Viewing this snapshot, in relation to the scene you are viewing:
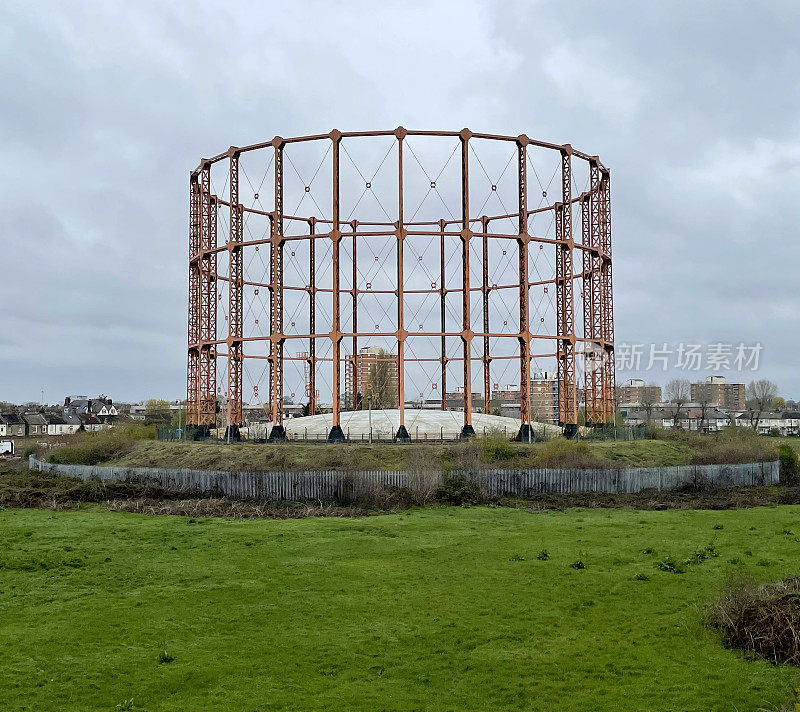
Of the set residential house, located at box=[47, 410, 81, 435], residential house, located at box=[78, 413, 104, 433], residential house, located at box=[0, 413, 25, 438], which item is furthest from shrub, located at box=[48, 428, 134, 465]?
residential house, located at box=[0, 413, 25, 438]

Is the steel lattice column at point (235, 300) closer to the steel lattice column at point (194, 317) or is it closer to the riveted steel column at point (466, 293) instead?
the steel lattice column at point (194, 317)

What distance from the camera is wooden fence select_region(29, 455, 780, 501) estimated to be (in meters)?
26.6

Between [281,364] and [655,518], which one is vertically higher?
[281,364]

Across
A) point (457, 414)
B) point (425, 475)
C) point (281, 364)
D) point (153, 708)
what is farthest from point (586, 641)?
point (457, 414)

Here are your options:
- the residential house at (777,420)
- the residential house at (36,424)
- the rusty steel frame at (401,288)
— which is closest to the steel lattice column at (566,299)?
the rusty steel frame at (401,288)

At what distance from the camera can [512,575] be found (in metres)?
14.6

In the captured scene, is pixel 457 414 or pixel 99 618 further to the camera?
pixel 457 414

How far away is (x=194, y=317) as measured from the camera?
43.0 m

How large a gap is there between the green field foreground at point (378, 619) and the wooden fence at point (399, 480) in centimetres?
619

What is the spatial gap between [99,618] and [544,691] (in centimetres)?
736

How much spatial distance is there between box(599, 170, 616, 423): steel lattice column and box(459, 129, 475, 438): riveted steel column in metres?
8.86

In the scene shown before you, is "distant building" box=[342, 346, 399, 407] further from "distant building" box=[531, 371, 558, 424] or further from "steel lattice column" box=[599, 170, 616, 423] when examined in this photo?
"steel lattice column" box=[599, 170, 616, 423]

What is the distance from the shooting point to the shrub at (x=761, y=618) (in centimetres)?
980

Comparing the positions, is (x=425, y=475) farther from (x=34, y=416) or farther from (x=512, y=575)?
(x=34, y=416)
